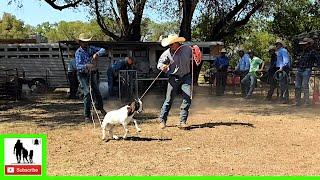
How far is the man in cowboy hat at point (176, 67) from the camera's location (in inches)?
364

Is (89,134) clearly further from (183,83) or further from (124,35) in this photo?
(124,35)

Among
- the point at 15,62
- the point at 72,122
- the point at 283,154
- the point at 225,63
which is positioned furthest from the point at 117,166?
the point at 15,62

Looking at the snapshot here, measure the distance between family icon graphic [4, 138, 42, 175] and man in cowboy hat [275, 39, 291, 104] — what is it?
8806mm

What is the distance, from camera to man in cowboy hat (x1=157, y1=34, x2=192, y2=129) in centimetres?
924

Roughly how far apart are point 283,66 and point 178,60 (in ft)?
17.5

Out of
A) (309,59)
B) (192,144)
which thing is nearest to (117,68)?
(309,59)

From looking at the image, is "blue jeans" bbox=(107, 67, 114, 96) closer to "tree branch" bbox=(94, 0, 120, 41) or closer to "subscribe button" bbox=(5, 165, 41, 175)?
"subscribe button" bbox=(5, 165, 41, 175)

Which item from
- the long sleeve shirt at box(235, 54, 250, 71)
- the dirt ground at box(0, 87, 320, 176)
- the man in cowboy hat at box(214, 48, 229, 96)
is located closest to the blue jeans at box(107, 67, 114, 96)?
the dirt ground at box(0, 87, 320, 176)

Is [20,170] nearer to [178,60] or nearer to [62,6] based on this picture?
[178,60]

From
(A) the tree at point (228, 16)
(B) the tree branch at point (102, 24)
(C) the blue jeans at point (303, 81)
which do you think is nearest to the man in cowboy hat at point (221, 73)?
(C) the blue jeans at point (303, 81)

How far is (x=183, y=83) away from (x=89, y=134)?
2001 mm

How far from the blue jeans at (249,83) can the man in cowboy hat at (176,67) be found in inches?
268

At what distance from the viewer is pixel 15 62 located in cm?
2284

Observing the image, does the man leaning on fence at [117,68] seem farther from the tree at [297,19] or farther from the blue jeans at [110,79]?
the tree at [297,19]
